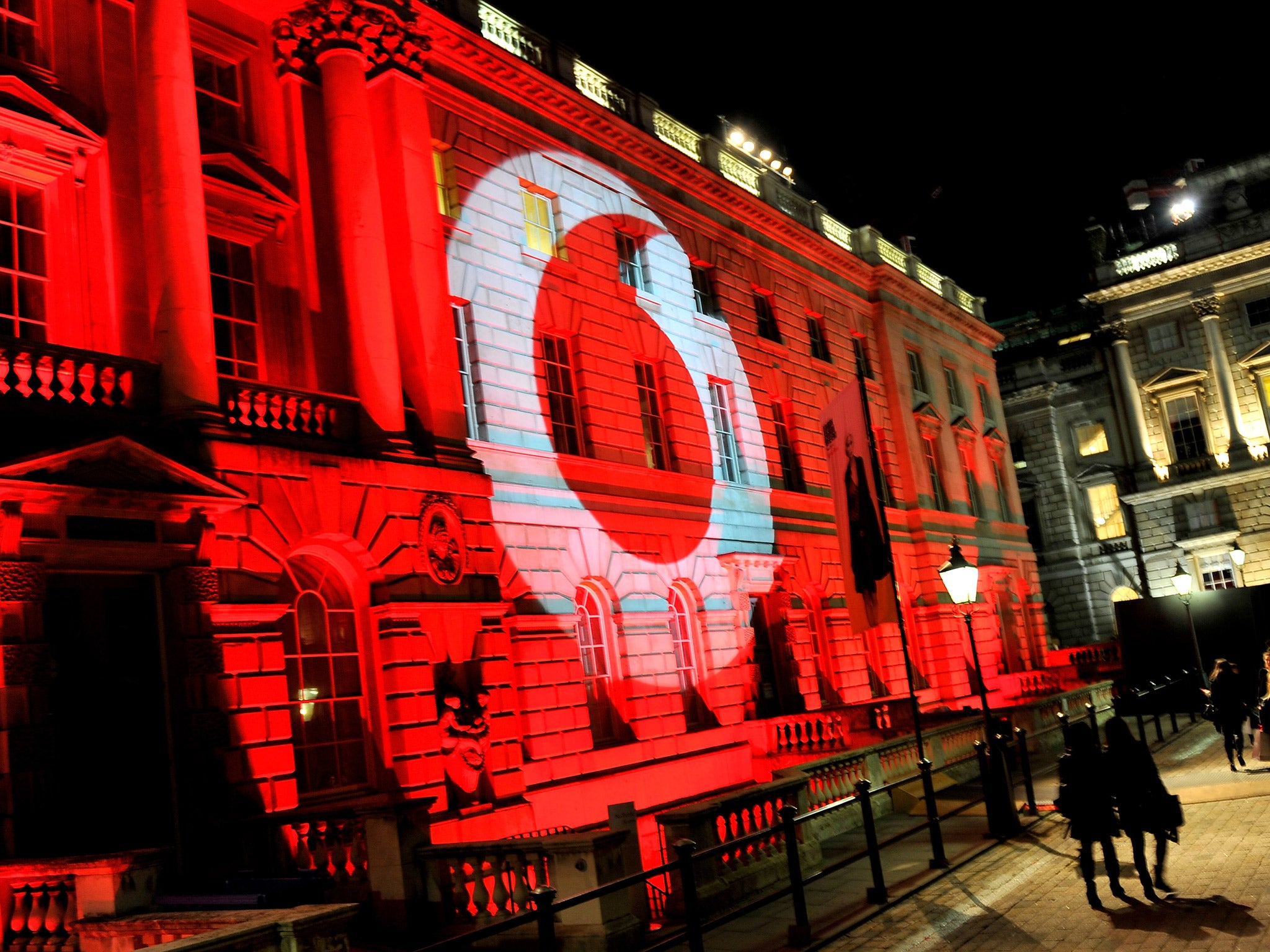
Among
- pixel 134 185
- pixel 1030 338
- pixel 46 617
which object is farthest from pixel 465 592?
pixel 1030 338

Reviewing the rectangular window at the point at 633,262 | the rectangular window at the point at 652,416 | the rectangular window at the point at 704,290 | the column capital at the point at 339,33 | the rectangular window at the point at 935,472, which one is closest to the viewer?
the column capital at the point at 339,33

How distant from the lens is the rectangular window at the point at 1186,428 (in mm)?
52625

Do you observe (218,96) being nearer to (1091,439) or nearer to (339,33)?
(339,33)

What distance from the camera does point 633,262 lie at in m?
26.3

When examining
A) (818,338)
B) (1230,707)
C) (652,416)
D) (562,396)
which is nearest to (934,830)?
(1230,707)

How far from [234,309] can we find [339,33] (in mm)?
5194

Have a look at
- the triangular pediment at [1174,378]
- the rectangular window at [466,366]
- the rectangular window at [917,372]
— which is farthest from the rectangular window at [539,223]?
the triangular pediment at [1174,378]

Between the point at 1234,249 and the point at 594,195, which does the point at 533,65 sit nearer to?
A: the point at 594,195

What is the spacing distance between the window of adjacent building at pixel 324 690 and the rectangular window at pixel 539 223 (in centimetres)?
990

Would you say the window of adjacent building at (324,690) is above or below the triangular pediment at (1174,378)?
below

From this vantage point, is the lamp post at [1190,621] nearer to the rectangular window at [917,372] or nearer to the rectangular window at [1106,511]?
the rectangular window at [917,372]

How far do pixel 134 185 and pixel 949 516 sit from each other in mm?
30803

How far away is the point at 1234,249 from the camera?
51000mm

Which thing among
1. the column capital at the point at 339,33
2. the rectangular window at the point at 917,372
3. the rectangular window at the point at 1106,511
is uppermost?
the column capital at the point at 339,33
